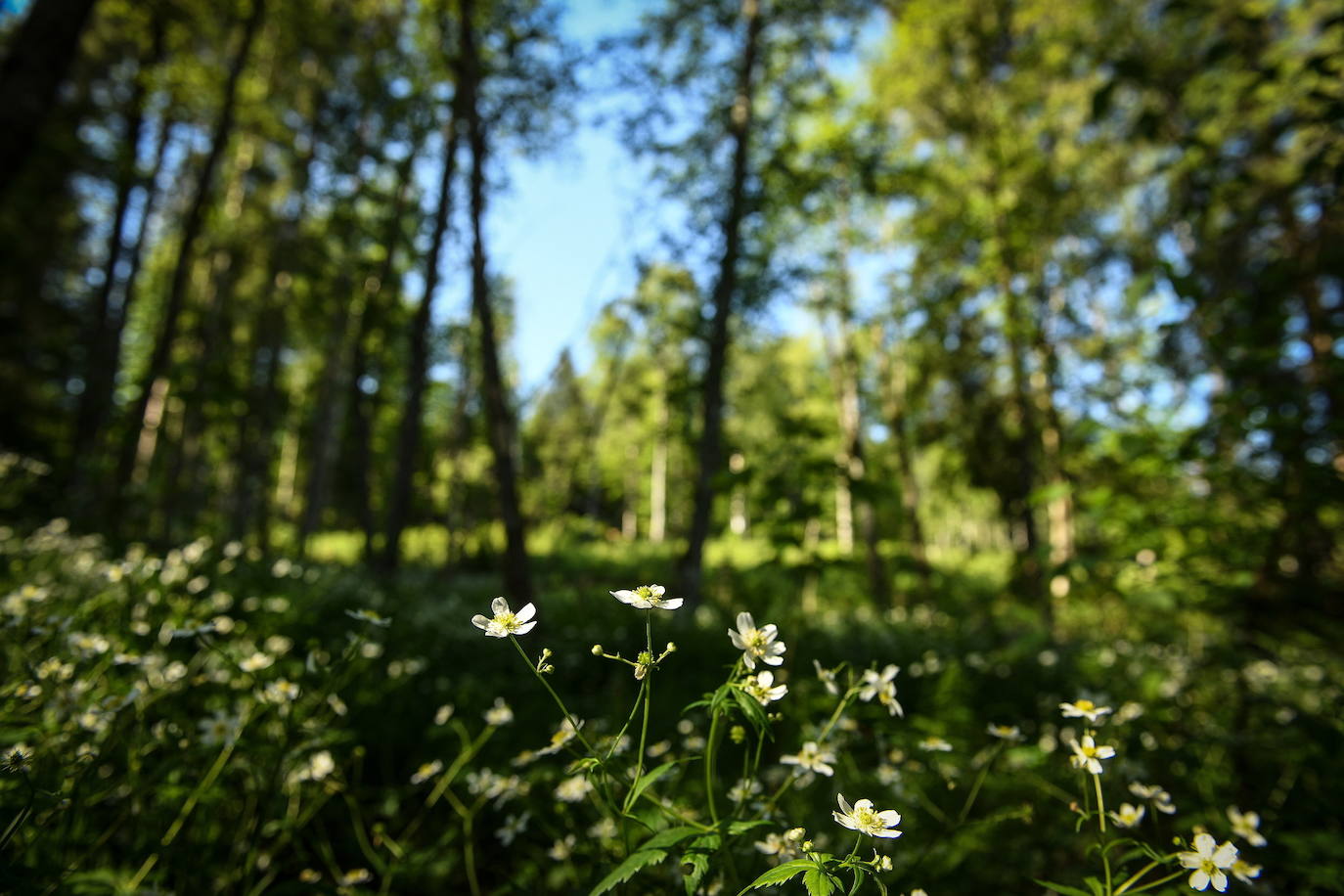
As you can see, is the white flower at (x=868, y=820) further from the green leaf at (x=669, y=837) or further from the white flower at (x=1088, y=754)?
the white flower at (x=1088, y=754)

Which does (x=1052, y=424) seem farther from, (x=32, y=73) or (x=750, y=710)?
(x=32, y=73)

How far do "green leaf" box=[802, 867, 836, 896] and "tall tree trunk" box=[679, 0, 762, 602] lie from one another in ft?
18.6

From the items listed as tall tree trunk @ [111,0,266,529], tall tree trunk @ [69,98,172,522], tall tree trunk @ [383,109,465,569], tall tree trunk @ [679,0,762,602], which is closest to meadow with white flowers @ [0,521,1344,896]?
tall tree trunk @ [679,0,762,602]

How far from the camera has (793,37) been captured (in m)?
7.69

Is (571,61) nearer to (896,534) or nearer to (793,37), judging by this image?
(793,37)

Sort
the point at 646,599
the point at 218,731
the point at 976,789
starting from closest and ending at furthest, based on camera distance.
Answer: the point at 646,599, the point at 976,789, the point at 218,731

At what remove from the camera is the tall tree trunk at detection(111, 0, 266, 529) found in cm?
630

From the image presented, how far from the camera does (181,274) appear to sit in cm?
688

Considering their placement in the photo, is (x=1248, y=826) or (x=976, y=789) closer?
(x=976, y=789)

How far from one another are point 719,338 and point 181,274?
6011 millimetres

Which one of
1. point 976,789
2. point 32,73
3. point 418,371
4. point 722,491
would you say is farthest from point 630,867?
point 418,371

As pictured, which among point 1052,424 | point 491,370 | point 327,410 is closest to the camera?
point 491,370

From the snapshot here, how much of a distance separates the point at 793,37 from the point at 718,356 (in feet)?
14.0

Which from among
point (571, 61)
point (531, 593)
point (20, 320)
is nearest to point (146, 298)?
point (20, 320)
